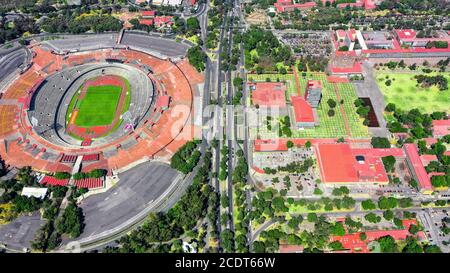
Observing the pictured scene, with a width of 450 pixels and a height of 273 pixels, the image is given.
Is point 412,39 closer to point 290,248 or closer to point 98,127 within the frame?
point 290,248

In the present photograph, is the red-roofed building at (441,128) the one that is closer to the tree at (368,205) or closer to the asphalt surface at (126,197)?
the tree at (368,205)

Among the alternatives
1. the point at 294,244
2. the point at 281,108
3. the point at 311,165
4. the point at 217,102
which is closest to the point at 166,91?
the point at 217,102

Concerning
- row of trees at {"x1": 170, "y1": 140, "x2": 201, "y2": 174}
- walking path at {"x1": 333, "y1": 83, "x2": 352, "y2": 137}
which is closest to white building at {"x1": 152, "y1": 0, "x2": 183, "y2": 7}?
walking path at {"x1": 333, "y1": 83, "x2": 352, "y2": 137}

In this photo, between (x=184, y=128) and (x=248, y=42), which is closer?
(x=184, y=128)

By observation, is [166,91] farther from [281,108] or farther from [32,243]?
[32,243]

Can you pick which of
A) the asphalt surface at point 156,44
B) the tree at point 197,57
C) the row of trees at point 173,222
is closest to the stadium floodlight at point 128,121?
the row of trees at point 173,222

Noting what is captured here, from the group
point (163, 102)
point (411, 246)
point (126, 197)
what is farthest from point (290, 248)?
point (163, 102)
